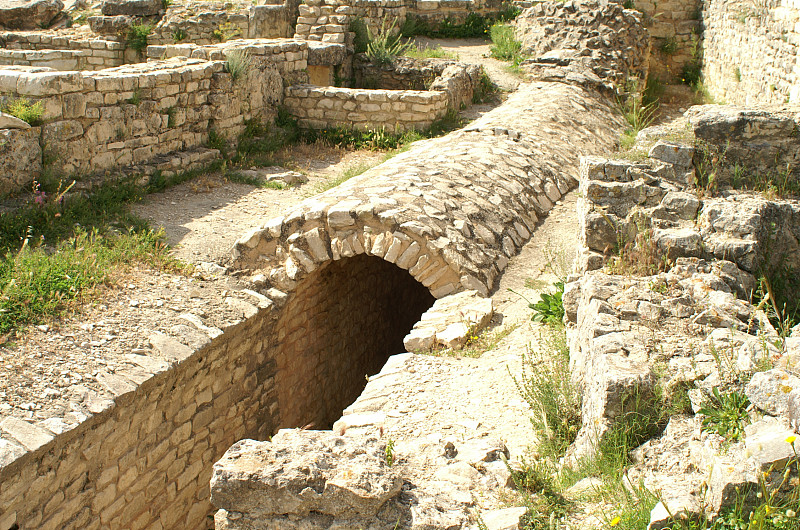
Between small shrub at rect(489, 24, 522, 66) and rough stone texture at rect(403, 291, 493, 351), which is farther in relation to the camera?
small shrub at rect(489, 24, 522, 66)

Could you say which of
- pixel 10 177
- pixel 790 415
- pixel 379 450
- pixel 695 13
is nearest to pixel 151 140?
pixel 10 177

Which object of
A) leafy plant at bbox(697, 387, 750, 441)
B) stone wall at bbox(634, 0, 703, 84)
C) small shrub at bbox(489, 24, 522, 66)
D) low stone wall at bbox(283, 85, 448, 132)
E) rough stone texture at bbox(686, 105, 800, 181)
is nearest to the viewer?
leafy plant at bbox(697, 387, 750, 441)

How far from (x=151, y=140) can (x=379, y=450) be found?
6.69m

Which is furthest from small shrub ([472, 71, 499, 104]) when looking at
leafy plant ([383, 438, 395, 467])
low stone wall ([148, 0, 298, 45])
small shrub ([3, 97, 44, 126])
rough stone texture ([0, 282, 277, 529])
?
leafy plant ([383, 438, 395, 467])

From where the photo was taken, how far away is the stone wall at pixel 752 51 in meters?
9.41

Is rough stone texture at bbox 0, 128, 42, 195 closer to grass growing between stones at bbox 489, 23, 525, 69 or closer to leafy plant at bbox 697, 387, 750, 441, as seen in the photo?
leafy plant at bbox 697, 387, 750, 441

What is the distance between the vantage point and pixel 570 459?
370 cm

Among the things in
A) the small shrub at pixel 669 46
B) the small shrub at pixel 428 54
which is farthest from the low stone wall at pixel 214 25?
the small shrub at pixel 669 46

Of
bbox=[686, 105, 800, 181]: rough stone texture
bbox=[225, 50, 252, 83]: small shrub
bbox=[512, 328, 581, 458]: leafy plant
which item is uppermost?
bbox=[225, 50, 252, 83]: small shrub

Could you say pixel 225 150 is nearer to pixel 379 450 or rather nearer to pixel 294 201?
pixel 294 201

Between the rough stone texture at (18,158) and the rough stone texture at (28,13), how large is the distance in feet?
30.7

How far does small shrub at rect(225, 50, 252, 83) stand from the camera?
1017 cm

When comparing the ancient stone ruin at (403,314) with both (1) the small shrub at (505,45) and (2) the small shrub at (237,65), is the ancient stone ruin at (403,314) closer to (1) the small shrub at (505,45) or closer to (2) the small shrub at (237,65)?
(2) the small shrub at (237,65)

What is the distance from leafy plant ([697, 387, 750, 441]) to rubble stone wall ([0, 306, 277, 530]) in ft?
12.4
